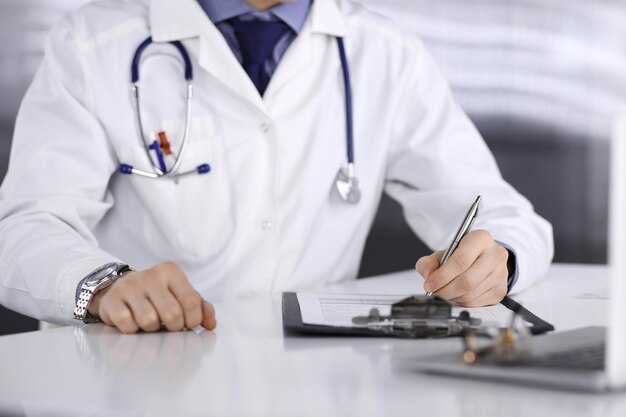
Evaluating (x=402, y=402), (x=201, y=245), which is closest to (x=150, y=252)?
(x=201, y=245)

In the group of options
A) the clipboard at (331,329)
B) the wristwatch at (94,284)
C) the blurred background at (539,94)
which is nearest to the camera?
the clipboard at (331,329)

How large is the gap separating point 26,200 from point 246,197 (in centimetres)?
37

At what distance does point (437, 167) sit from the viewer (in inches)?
69.3

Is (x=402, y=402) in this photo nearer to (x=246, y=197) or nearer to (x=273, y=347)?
(x=273, y=347)

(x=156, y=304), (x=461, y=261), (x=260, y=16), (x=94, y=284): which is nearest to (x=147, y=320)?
(x=156, y=304)

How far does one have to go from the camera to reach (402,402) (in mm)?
748

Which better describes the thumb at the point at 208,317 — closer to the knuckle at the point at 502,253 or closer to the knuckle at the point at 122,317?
the knuckle at the point at 122,317

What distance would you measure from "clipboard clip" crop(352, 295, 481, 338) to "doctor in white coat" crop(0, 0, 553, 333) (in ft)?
1.25

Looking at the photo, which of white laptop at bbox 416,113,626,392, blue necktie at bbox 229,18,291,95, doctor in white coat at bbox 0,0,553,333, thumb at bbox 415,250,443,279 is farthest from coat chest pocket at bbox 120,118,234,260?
white laptop at bbox 416,113,626,392

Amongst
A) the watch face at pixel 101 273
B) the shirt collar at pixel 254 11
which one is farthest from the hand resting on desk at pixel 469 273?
the shirt collar at pixel 254 11

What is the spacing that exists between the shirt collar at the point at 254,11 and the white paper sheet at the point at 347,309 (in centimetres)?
61

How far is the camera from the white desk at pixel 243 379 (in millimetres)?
731

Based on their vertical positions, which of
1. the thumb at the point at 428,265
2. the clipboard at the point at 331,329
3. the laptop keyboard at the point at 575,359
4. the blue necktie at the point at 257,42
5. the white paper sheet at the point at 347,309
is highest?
the blue necktie at the point at 257,42

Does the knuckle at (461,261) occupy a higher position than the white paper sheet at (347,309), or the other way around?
the knuckle at (461,261)
